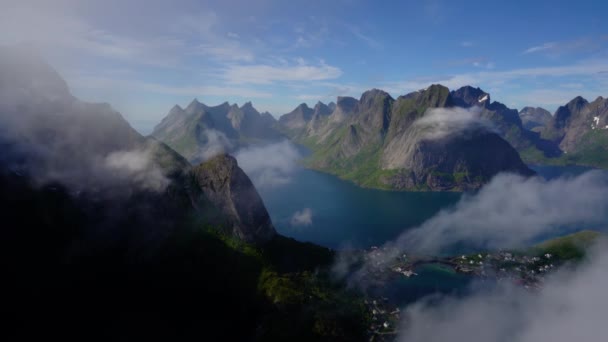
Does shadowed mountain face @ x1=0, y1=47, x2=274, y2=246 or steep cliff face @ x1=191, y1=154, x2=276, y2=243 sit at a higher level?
shadowed mountain face @ x1=0, y1=47, x2=274, y2=246

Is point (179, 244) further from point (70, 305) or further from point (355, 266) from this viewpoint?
point (355, 266)

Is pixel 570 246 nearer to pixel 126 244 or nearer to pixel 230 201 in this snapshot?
pixel 230 201

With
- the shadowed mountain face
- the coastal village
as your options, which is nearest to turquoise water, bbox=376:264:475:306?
the coastal village

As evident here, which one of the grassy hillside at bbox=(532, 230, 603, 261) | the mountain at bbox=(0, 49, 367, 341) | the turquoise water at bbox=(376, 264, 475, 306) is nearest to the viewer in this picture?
the mountain at bbox=(0, 49, 367, 341)

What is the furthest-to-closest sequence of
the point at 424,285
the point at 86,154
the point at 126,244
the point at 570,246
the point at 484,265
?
the point at 570,246, the point at 484,265, the point at 424,285, the point at 86,154, the point at 126,244

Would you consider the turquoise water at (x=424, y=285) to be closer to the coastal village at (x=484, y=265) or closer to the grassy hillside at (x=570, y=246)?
the coastal village at (x=484, y=265)

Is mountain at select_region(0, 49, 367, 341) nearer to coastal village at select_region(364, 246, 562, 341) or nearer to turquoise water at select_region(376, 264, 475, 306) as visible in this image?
turquoise water at select_region(376, 264, 475, 306)

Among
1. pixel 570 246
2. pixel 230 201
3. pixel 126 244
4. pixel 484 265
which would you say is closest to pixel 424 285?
pixel 484 265
